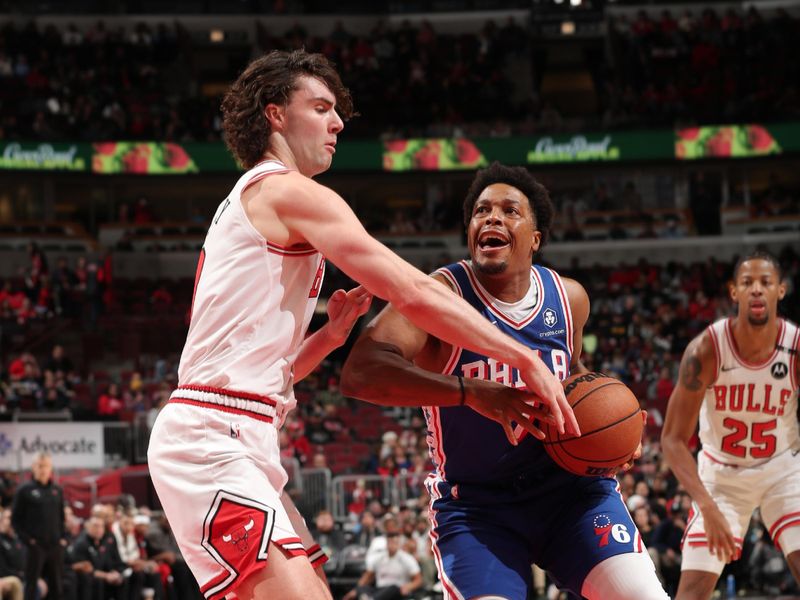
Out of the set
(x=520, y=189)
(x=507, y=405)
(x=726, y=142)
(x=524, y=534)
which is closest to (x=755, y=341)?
(x=520, y=189)

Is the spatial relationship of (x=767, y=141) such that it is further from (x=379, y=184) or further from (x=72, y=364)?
(x=72, y=364)

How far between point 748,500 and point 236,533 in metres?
4.36

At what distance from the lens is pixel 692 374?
6.59 metres

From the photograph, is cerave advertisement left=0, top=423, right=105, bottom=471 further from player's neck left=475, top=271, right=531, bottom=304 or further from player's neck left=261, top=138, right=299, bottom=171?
player's neck left=261, top=138, right=299, bottom=171

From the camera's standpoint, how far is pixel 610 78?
97.6ft

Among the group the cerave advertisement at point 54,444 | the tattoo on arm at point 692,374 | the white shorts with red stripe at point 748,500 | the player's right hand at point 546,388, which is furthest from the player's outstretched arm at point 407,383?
the cerave advertisement at point 54,444

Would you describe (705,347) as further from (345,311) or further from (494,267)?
(345,311)

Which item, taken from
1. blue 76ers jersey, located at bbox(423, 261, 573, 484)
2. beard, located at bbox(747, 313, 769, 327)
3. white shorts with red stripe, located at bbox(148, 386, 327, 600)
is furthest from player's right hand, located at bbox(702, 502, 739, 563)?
white shorts with red stripe, located at bbox(148, 386, 327, 600)

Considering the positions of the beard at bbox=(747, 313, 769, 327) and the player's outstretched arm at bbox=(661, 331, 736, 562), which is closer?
the player's outstretched arm at bbox=(661, 331, 736, 562)

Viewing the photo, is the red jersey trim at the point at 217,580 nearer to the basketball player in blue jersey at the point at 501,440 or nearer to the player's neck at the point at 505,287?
the basketball player in blue jersey at the point at 501,440

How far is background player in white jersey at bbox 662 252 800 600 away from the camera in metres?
6.52

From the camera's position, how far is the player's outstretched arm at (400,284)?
131 inches

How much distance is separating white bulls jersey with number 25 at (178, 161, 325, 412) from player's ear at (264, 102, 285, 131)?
23 centimetres

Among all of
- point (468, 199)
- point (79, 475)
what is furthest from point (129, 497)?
point (468, 199)
